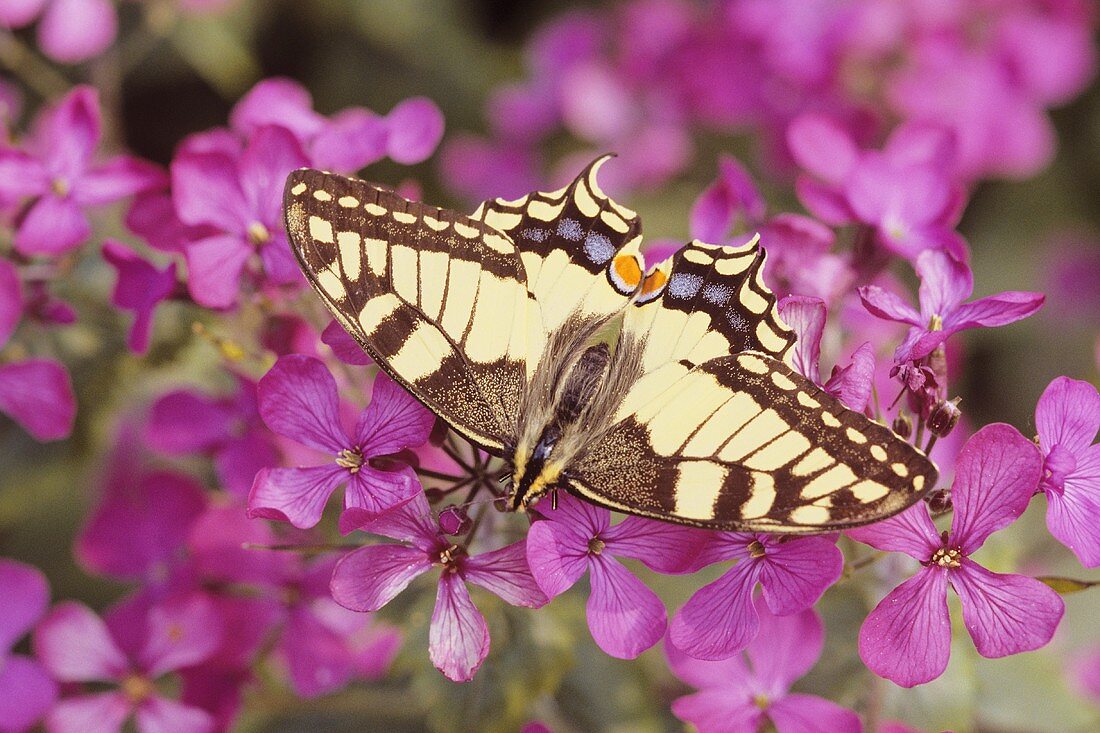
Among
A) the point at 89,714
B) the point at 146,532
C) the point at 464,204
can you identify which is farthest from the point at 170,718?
the point at 464,204

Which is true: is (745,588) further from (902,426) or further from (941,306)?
(941,306)

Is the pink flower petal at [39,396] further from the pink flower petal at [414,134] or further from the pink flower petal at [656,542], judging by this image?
the pink flower petal at [656,542]

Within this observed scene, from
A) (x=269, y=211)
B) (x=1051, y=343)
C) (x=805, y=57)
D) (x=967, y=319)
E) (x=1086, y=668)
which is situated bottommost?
(x=1086, y=668)


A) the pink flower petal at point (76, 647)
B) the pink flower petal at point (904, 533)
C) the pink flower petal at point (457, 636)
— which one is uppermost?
the pink flower petal at point (904, 533)

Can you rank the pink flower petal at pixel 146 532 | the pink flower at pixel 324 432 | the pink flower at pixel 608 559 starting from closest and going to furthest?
the pink flower at pixel 608 559 → the pink flower at pixel 324 432 → the pink flower petal at pixel 146 532

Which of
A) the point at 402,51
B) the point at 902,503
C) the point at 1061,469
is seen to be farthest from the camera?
the point at 402,51

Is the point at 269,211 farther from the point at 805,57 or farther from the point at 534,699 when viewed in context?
the point at 805,57

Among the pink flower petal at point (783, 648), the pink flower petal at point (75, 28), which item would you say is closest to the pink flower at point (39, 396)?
the pink flower petal at point (75, 28)

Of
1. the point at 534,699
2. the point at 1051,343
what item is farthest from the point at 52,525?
the point at 1051,343
